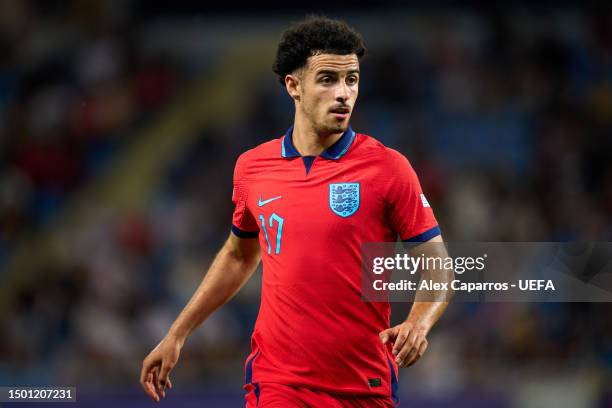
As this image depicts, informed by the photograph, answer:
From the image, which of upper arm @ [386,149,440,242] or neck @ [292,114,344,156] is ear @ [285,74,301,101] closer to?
neck @ [292,114,344,156]

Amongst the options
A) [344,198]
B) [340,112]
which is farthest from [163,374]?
[340,112]

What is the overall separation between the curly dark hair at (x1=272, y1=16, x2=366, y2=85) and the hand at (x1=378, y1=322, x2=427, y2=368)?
127 centimetres

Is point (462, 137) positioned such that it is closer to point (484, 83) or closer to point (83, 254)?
point (484, 83)

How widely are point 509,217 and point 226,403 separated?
3.33 m

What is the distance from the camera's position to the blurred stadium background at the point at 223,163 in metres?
8.12

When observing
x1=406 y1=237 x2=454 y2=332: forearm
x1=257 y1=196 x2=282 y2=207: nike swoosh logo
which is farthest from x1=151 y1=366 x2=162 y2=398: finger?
x1=406 y1=237 x2=454 y2=332: forearm

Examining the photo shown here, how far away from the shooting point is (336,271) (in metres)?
3.98

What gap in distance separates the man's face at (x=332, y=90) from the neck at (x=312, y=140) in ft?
0.12

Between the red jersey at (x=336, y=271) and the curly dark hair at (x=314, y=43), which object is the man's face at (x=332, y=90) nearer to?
the curly dark hair at (x=314, y=43)

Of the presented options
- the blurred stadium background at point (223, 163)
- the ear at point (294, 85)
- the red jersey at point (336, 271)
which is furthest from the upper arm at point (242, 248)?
the blurred stadium background at point (223, 163)

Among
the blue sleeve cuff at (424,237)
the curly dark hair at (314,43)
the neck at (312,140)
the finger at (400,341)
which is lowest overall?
the finger at (400,341)

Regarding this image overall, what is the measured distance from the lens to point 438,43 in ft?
36.4

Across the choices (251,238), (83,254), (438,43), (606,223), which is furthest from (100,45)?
(251,238)

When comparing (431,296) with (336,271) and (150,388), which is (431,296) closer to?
(336,271)
